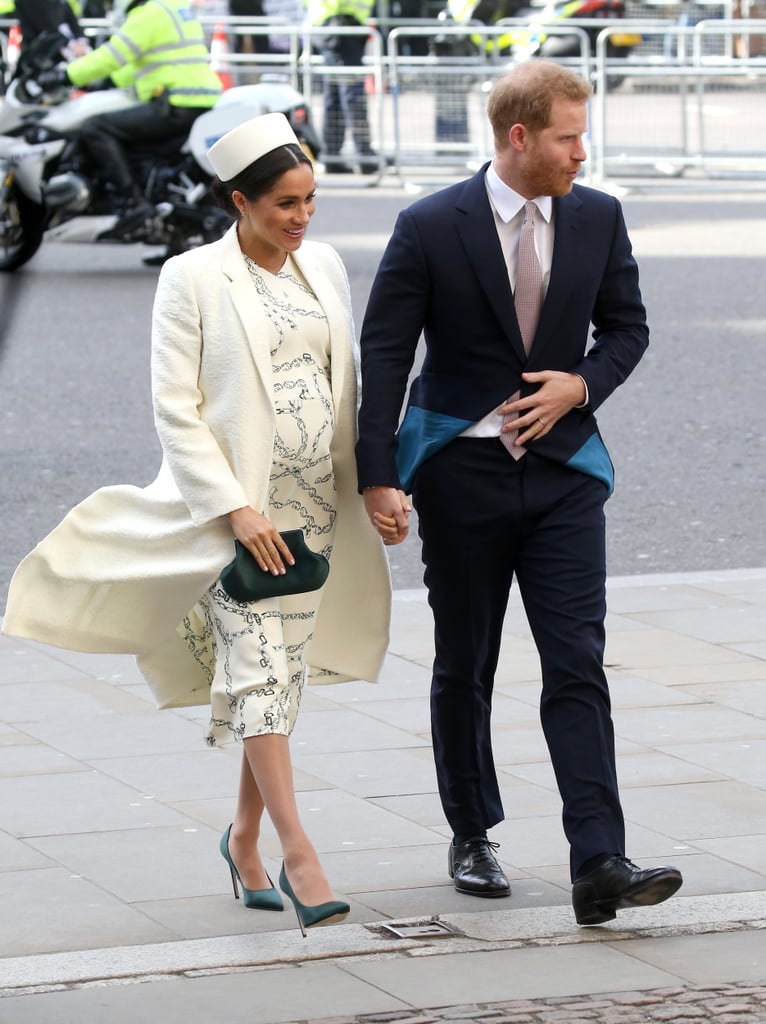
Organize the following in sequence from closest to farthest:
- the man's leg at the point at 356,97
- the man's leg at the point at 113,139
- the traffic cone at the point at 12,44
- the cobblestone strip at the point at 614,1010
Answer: the cobblestone strip at the point at 614,1010
the man's leg at the point at 113,139
the man's leg at the point at 356,97
the traffic cone at the point at 12,44

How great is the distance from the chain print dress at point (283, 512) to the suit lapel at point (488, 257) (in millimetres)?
334

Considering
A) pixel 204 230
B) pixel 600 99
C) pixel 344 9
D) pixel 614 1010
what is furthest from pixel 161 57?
pixel 614 1010

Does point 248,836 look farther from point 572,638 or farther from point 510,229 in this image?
point 510,229

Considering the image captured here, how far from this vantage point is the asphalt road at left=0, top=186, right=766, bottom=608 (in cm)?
824

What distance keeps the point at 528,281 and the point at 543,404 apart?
263 mm

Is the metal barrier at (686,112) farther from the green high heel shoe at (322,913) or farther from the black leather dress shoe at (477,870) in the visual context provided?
the green high heel shoe at (322,913)

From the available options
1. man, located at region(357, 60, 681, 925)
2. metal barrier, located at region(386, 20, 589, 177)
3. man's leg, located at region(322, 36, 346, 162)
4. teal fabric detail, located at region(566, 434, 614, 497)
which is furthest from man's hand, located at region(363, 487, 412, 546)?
man's leg, located at region(322, 36, 346, 162)

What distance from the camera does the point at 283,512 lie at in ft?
14.1

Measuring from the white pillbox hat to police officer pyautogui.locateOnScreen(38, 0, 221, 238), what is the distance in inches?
397

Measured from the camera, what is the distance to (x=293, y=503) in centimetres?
432

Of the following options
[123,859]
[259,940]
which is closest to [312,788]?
[123,859]

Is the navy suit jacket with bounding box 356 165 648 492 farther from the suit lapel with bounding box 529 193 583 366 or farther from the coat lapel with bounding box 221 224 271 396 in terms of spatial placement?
the coat lapel with bounding box 221 224 271 396

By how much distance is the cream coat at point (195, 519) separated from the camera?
4.15 metres

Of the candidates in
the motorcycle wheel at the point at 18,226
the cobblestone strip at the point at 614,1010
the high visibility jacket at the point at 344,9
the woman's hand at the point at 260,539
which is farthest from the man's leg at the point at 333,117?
the cobblestone strip at the point at 614,1010
